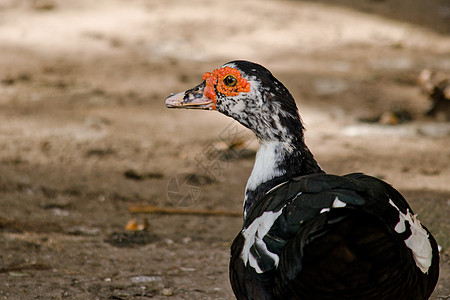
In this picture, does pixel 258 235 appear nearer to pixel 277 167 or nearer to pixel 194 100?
pixel 277 167

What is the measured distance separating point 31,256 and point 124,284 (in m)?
0.58

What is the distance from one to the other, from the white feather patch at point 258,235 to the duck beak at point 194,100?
799 millimetres

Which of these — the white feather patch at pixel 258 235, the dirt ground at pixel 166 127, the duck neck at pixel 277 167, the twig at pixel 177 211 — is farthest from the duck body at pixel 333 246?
the twig at pixel 177 211

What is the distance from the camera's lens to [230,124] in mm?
5398

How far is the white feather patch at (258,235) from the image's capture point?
2.28 m

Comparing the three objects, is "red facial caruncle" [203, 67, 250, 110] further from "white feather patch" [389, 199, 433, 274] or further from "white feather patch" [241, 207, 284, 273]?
"white feather patch" [389, 199, 433, 274]

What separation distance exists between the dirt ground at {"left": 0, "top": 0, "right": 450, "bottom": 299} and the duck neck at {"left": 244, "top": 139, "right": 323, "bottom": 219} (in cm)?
54

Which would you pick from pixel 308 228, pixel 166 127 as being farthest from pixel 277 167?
pixel 166 127

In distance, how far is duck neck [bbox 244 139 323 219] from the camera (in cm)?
281

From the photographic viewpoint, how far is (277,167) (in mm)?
2822

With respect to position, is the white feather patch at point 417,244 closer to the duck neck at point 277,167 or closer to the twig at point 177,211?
the duck neck at point 277,167

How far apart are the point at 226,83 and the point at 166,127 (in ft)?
8.12

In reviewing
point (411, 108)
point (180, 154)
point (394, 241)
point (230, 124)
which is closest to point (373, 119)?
point (411, 108)

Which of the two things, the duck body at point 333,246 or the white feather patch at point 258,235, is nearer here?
the duck body at point 333,246
